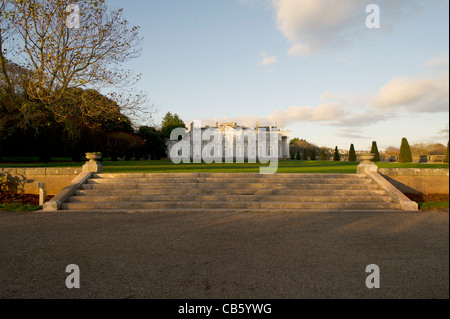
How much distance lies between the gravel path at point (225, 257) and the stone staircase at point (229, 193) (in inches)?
74.2

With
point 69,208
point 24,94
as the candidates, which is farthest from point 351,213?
point 24,94

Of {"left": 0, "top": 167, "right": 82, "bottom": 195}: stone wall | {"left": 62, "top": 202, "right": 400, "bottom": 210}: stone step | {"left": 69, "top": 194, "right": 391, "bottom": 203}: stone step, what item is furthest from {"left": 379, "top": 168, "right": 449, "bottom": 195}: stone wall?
{"left": 0, "top": 167, "right": 82, "bottom": 195}: stone wall

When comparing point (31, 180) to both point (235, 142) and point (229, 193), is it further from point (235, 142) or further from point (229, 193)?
point (235, 142)

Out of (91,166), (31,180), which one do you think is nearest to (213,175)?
(91,166)

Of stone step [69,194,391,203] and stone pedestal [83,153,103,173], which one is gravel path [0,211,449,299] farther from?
stone pedestal [83,153,103,173]

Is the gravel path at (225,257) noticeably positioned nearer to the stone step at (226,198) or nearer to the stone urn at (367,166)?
the stone step at (226,198)

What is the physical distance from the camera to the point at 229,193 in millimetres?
11438

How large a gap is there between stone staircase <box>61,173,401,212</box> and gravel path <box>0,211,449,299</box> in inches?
74.2

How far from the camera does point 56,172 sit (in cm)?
1252

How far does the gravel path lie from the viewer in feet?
12.5

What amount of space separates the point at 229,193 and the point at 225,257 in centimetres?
635

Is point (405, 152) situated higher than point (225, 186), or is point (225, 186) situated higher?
point (405, 152)

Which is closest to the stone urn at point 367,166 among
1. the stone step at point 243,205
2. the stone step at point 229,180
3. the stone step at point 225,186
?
the stone step at point 229,180
